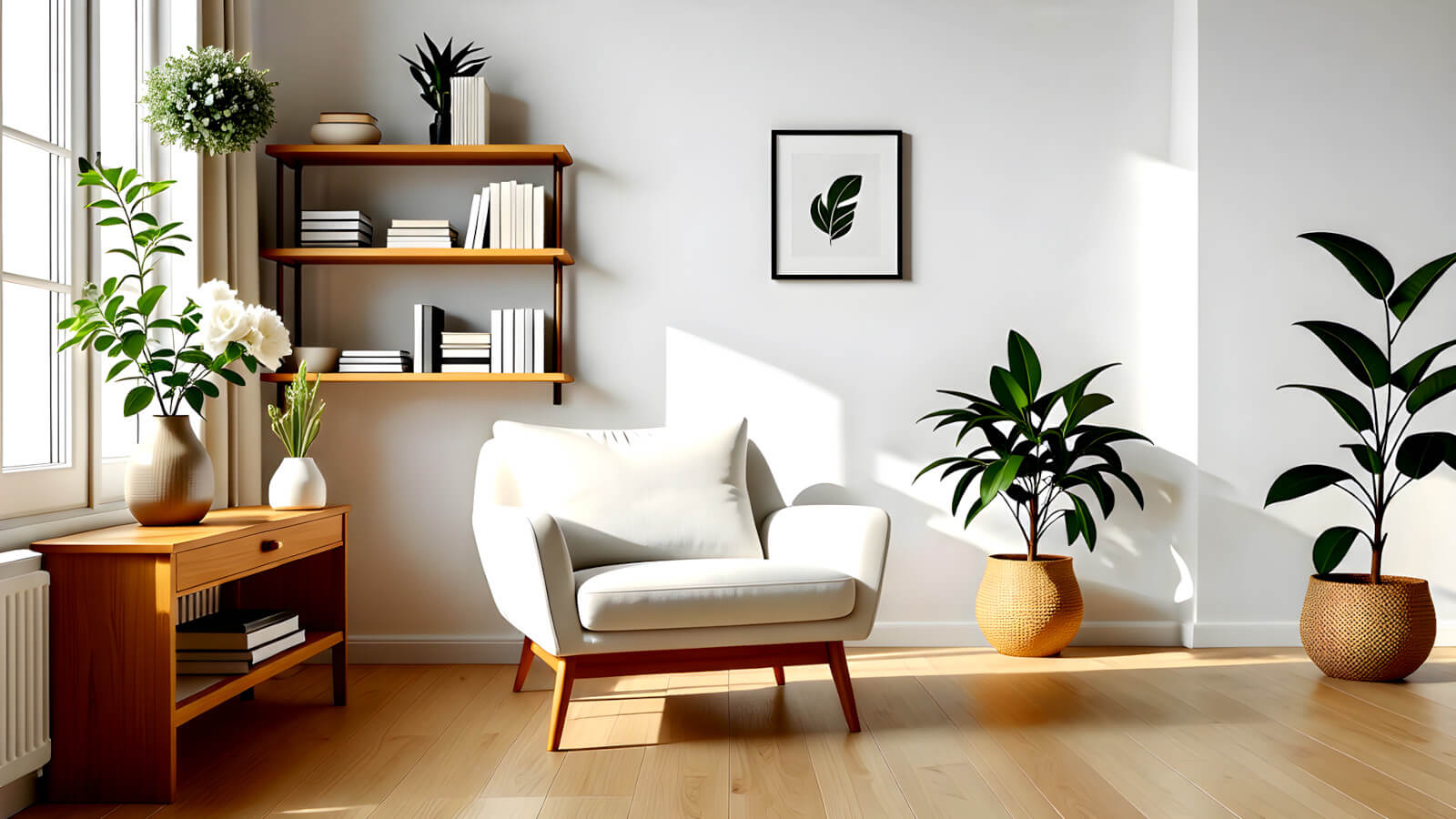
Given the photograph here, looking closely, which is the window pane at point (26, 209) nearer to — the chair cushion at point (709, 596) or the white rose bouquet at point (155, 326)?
the white rose bouquet at point (155, 326)

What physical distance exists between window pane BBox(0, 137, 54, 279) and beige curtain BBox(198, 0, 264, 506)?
2.01 feet

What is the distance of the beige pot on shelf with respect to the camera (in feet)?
7.76

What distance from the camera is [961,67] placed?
143 inches

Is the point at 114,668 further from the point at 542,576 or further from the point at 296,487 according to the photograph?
the point at 542,576

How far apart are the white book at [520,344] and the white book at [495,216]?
24 cm

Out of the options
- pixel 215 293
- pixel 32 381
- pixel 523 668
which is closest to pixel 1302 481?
pixel 523 668

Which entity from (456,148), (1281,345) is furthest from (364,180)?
(1281,345)

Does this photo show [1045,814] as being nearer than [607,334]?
Yes

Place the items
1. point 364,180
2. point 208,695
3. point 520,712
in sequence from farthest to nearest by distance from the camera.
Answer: point 364,180 < point 520,712 < point 208,695

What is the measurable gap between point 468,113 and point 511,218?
0.38 metres

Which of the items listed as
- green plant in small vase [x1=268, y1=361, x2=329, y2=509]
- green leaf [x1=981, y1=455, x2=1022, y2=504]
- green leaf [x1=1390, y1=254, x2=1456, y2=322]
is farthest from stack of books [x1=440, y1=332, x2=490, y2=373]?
green leaf [x1=1390, y1=254, x2=1456, y2=322]

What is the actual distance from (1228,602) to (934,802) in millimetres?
2007

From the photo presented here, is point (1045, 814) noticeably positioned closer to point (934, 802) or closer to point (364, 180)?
point (934, 802)

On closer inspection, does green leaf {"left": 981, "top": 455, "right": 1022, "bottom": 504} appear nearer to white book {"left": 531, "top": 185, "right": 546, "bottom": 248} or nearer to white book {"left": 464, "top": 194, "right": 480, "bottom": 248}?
white book {"left": 531, "top": 185, "right": 546, "bottom": 248}
